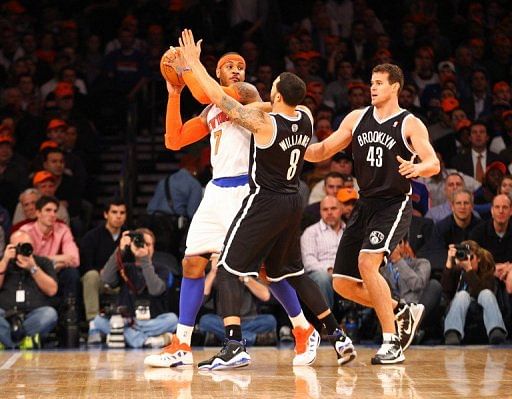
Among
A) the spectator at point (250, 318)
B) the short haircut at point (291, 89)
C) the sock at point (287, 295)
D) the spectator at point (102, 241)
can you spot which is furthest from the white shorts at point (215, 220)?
the spectator at point (102, 241)

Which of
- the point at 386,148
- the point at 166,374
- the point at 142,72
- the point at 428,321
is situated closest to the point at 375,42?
the point at 142,72

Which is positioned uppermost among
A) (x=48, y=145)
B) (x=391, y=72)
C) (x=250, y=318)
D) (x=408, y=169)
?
(x=391, y=72)

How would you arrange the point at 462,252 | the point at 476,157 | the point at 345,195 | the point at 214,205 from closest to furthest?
the point at 214,205
the point at 462,252
the point at 345,195
the point at 476,157

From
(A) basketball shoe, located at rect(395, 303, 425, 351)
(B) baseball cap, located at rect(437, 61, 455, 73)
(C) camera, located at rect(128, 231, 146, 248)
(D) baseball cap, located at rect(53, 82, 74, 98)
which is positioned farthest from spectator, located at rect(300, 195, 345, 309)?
(B) baseball cap, located at rect(437, 61, 455, 73)

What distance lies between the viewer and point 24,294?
34.8 feet

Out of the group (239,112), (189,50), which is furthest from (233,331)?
(189,50)

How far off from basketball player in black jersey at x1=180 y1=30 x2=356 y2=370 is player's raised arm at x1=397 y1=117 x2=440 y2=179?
2.26 ft

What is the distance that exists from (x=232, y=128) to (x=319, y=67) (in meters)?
7.96

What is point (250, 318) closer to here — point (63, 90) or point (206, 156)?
point (206, 156)

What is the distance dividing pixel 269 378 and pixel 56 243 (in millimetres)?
4680

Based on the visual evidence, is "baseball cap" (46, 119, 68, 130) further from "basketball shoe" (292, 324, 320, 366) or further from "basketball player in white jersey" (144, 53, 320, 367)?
"basketball shoe" (292, 324, 320, 366)

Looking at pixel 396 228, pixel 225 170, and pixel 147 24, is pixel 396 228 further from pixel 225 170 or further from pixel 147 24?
pixel 147 24

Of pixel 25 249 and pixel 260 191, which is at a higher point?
pixel 260 191

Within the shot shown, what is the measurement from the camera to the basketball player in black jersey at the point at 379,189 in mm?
7727
